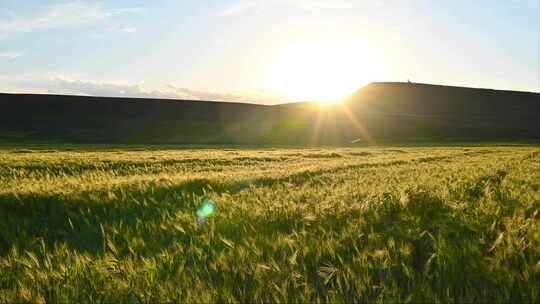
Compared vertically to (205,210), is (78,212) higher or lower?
lower

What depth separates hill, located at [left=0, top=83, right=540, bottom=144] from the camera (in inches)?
3393

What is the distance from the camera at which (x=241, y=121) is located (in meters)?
99.6

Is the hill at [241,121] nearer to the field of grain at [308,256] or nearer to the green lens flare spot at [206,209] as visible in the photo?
the green lens flare spot at [206,209]

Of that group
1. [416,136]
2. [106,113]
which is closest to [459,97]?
[416,136]

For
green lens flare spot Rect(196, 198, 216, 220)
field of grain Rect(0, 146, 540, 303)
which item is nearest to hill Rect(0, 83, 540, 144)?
green lens flare spot Rect(196, 198, 216, 220)

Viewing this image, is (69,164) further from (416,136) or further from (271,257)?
(416,136)

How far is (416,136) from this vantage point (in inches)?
3543

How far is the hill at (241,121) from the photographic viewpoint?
283 feet

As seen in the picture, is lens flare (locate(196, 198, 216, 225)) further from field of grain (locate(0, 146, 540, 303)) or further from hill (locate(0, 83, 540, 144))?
hill (locate(0, 83, 540, 144))

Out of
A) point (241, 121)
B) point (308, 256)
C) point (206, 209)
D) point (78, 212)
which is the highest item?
point (241, 121)

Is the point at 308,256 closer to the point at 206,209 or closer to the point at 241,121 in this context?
the point at 206,209

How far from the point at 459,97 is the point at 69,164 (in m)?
141

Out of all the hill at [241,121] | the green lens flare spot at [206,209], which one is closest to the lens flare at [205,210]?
the green lens flare spot at [206,209]

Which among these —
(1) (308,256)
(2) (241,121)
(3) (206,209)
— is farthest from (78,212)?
(2) (241,121)
